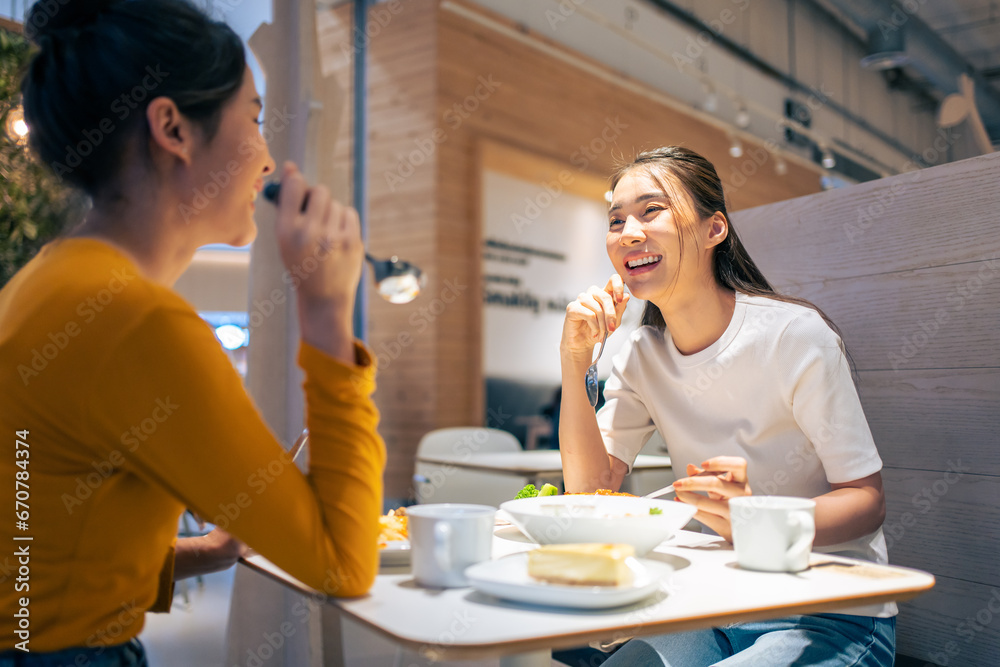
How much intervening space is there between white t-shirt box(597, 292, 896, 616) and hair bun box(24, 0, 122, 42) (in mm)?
1274

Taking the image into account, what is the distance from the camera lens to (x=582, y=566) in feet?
2.80

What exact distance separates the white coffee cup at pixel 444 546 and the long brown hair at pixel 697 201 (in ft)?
3.30

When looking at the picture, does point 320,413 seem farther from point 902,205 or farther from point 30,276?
point 902,205

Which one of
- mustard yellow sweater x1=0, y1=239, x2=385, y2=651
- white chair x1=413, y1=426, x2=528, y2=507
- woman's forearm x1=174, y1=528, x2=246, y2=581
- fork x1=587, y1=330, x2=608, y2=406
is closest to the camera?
mustard yellow sweater x1=0, y1=239, x2=385, y2=651

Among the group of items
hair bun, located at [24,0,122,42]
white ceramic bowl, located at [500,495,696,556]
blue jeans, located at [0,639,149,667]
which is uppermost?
hair bun, located at [24,0,122,42]

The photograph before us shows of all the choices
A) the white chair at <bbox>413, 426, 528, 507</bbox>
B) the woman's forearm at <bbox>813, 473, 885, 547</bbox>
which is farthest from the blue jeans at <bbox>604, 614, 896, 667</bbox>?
the white chair at <bbox>413, 426, 528, 507</bbox>

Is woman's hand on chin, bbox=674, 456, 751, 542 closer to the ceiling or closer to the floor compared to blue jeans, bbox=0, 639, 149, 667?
closer to the ceiling

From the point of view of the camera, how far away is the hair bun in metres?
0.96

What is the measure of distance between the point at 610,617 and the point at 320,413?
1.31ft

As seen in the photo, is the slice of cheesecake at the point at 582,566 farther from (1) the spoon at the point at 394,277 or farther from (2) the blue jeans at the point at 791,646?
(1) the spoon at the point at 394,277

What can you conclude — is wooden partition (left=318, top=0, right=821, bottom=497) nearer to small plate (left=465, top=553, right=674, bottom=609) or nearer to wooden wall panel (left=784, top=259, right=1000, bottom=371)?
wooden wall panel (left=784, top=259, right=1000, bottom=371)

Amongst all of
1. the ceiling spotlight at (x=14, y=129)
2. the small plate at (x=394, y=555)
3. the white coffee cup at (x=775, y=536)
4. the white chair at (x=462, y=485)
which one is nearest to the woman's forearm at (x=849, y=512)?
Answer: the white coffee cup at (x=775, y=536)

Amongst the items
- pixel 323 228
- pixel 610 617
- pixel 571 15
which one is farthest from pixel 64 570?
pixel 571 15

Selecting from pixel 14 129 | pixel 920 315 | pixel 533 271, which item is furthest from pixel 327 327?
pixel 533 271
